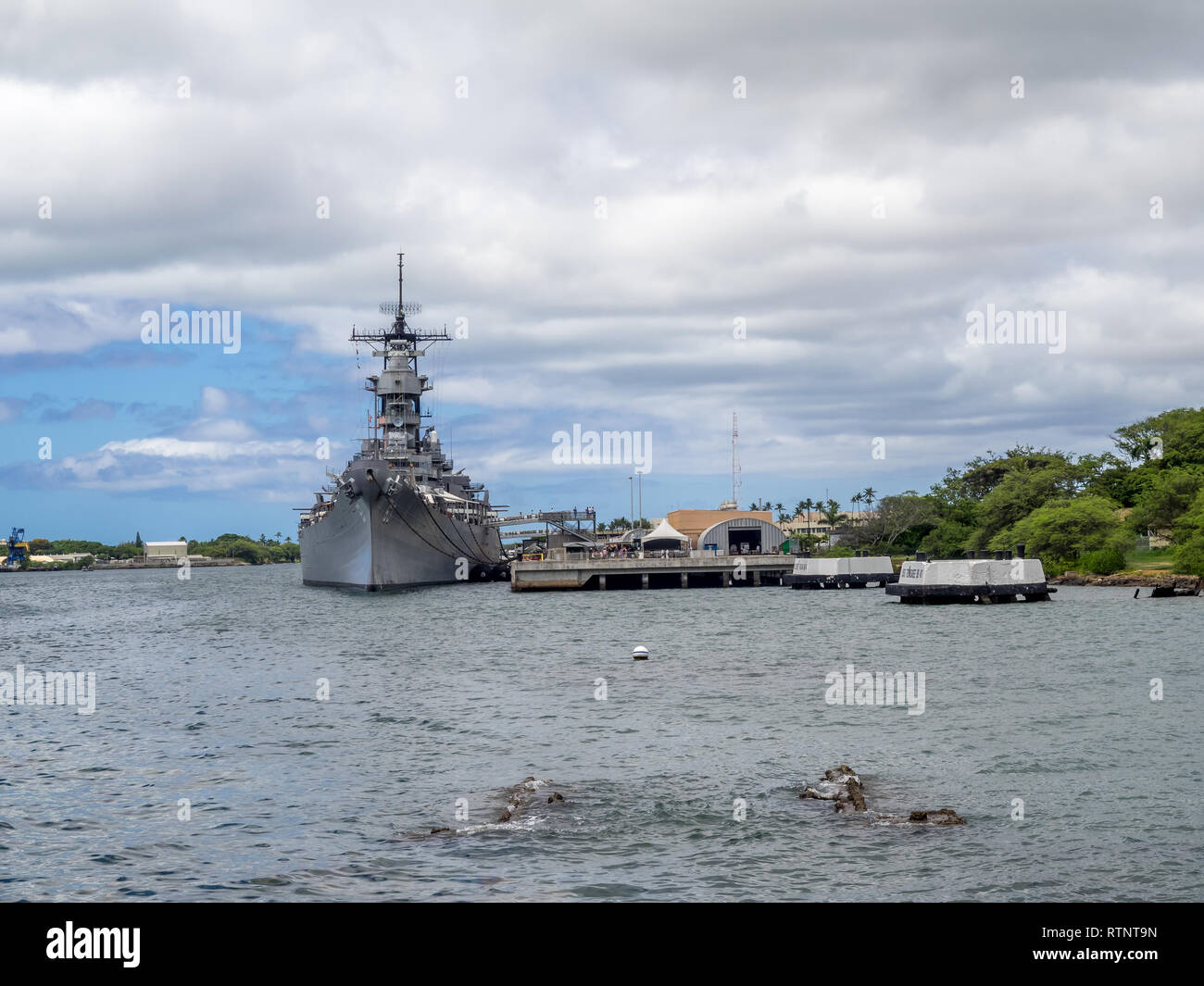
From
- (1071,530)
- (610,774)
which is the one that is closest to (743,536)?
(1071,530)

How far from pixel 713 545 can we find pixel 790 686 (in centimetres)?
12230

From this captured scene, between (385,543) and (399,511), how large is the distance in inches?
119

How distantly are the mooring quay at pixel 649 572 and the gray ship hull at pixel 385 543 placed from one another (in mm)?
7455

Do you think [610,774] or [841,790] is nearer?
[841,790]

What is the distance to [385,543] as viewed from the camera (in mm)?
95250

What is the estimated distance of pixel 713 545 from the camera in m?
158

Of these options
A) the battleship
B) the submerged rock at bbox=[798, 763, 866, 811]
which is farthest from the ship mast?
the submerged rock at bbox=[798, 763, 866, 811]

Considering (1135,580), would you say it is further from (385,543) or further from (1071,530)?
(385,543)

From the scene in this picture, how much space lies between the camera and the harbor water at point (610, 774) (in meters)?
15.8

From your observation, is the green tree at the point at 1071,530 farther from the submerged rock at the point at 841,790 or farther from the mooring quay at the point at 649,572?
the submerged rock at the point at 841,790

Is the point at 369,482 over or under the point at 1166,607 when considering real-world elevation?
over
